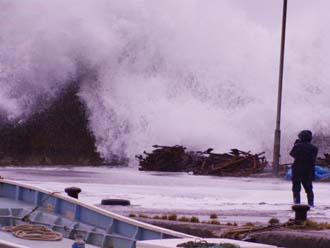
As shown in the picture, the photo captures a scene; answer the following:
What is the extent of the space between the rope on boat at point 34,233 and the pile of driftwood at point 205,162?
15838 mm

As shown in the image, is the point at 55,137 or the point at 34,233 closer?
the point at 34,233

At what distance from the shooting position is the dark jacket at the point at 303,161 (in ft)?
48.3

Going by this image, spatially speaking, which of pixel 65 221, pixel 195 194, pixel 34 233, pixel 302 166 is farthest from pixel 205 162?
pixel 34 233

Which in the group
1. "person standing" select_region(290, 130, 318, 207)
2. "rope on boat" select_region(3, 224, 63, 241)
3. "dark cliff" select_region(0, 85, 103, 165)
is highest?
"dark cliff" select_region(0, 85, 103, 165)

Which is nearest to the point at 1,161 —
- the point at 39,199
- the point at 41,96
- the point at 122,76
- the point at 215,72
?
the point at 41,96

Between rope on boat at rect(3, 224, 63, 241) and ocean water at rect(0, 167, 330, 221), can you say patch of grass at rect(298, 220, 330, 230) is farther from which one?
rope on boat at rect(3, 224, 63, 241)

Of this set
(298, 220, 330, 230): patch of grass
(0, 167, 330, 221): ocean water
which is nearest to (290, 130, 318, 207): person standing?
(0, 167, 330, 221): ocean water

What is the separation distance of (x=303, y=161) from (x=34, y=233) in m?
6.74

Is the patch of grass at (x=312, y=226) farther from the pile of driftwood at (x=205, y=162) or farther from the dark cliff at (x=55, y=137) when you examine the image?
the dark cliff at (x=55, y=137)

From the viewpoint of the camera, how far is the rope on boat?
9008mm

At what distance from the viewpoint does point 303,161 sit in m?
14.8

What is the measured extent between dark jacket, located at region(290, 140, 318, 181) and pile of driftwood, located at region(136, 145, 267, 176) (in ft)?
32.9

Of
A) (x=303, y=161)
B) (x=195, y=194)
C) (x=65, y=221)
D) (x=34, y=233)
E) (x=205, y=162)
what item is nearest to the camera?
(x=34, y=233)

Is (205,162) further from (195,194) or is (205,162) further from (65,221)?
(65,221)
